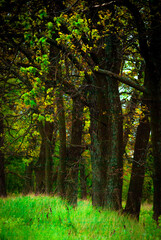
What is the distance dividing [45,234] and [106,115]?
4.63m

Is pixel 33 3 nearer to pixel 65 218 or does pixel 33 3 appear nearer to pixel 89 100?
pixel 89 100

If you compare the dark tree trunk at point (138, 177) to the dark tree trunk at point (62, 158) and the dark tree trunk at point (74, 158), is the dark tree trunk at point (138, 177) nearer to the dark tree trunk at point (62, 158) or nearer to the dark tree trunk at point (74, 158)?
the dark tree trunk at point (74, 158)

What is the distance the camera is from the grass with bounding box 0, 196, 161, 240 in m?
4.53

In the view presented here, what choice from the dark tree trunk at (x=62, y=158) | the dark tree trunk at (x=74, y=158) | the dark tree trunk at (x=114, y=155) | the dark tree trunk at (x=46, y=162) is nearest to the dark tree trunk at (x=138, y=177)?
the dark tree trunk at (x=114, y=155)

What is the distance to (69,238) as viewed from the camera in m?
4.49

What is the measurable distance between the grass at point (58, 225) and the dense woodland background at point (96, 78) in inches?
51.4

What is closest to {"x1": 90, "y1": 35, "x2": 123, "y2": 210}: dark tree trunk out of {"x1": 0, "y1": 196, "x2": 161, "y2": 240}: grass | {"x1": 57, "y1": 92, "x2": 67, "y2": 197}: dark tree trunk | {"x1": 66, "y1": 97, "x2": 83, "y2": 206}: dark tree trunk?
{"x1": 0, "y1": 196, "x2": 161, "y2": 240}: grass

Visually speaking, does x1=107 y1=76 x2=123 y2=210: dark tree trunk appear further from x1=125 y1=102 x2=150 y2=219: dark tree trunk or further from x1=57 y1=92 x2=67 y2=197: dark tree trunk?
x1=57 y1=92 x2=67 y2=197: dark tree trunk

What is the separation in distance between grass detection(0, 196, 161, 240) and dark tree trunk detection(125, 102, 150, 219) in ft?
5.44

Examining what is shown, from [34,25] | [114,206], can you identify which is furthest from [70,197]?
[34,25]

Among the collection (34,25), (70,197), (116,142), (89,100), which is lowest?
(70,197)

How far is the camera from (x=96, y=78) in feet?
27.7

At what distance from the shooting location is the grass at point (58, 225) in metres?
4.53

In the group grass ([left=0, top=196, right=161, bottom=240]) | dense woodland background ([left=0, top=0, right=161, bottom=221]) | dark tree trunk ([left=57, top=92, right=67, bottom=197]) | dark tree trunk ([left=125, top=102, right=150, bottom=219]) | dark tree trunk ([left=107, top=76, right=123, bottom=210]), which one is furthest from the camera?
dark tree trunk ([left=57, top=92, right=67, bottom=197])
